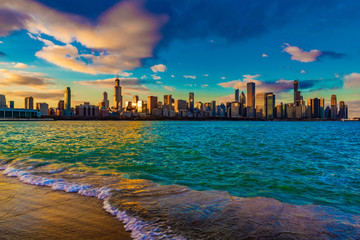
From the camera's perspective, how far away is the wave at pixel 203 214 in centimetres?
571

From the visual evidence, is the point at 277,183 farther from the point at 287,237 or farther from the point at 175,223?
the point at 175,223

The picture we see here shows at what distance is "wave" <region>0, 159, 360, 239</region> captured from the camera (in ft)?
18.7

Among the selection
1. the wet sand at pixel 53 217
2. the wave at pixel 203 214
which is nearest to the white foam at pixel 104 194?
the wave at pixel 203 214

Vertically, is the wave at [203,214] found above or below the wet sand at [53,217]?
below

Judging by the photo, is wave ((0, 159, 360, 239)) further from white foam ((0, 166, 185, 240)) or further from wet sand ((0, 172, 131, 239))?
wet sand ((0, 172, 131, 239))

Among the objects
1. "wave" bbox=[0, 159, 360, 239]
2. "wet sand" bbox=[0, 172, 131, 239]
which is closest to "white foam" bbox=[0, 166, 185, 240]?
"wave" bbox=[0, 159, 360, 239]

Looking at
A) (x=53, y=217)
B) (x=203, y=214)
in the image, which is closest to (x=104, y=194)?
(x=53, y=217)

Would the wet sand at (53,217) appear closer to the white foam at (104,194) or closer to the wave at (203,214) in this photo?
the white foam at (104,194)

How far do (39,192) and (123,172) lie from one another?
4.87 metres

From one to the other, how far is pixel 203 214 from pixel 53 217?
4.79m

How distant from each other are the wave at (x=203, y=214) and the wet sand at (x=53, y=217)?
46 cm

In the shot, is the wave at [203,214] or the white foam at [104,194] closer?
the white foam at [104,194]

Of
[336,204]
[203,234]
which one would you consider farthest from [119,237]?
[336,204]

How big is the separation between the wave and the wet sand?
46cm
